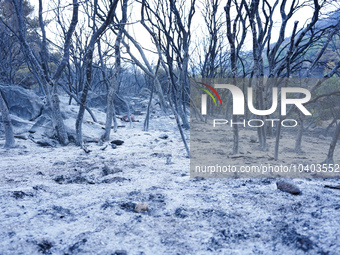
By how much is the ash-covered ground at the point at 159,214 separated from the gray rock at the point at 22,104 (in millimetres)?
5328

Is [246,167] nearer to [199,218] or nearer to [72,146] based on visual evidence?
[199,218]

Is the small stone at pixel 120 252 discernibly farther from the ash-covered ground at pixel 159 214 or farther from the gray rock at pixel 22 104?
the gray rock at pixel 22 104

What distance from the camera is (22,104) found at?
7352 millimetres

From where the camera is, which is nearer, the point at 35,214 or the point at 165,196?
the point at 35,214

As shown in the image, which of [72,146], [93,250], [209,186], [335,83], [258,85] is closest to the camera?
[93,250]

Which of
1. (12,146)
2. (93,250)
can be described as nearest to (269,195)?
(93,250)

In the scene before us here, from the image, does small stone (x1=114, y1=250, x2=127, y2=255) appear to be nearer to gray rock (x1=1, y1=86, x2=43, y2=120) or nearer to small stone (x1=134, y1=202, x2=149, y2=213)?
small stone (x1=134, y1=202, x2=149, y2=213)

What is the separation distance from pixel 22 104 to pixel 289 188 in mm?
7765

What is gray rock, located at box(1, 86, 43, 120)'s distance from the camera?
7.25 metres

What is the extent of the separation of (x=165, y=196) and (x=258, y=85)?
89.1 inches

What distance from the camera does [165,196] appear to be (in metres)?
1.97

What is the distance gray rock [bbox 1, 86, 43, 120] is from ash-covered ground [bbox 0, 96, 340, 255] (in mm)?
5328

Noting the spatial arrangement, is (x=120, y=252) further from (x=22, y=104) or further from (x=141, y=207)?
(x=22, y=104)

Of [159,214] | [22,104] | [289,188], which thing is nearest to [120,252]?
[159,214]
